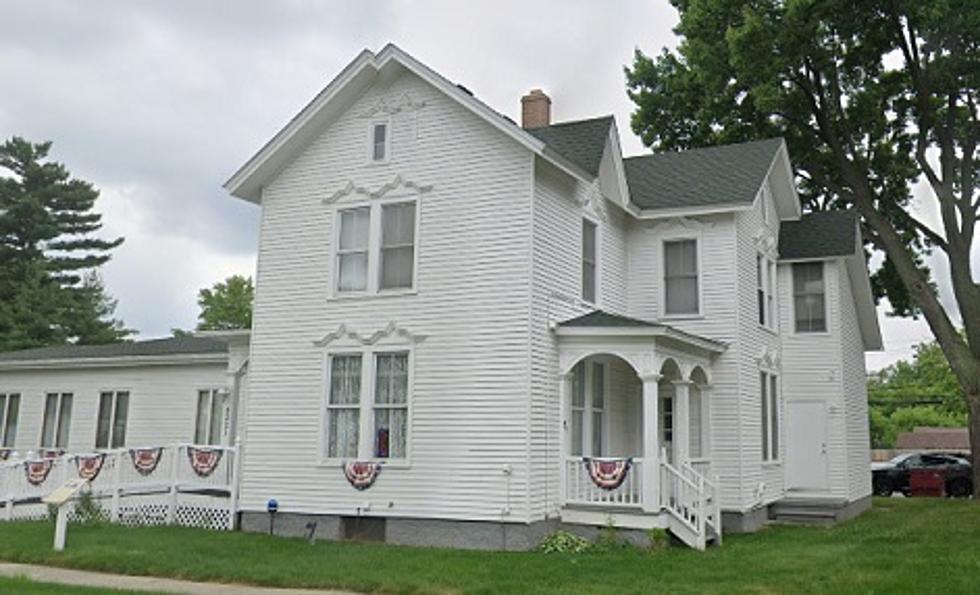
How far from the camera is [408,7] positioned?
1628cm

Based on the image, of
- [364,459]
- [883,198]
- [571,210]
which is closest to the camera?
[364,459]

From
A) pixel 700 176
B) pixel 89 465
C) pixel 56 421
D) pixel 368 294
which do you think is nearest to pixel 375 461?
pixel 368 294

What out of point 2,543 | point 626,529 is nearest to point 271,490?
point 2,543

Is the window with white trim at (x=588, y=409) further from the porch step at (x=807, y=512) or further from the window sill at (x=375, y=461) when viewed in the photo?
the porch step at (x=807, y=512)

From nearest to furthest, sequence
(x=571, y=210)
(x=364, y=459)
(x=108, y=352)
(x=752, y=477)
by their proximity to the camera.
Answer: (x=364, y=459) → (x=571, y=210) → (x=752, y=477) → (x=108, y=352)

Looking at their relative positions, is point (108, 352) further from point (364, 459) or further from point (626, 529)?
point (626, 529)

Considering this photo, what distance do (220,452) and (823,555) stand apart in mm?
10586

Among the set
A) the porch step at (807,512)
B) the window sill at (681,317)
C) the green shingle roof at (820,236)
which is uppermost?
the green shingle roof at (820,236)

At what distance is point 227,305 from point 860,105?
41.6 meters

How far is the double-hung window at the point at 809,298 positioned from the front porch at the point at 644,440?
5.20m

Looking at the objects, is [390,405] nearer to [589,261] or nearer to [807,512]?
[589,261]

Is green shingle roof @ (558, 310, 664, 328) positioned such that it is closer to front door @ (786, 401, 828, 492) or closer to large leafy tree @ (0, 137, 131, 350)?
front door @ (786, 401, 828, 492)

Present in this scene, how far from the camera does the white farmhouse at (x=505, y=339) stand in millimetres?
13820

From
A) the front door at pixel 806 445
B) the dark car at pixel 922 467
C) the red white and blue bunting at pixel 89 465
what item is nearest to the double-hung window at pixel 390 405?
the red white and blue bunting at pixel 89 465
